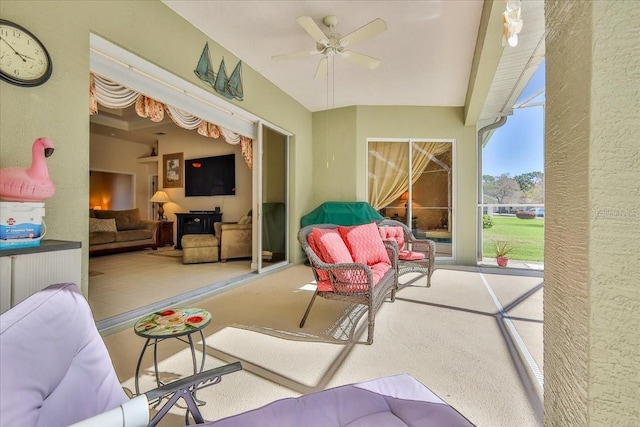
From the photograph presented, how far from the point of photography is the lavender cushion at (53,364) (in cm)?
63

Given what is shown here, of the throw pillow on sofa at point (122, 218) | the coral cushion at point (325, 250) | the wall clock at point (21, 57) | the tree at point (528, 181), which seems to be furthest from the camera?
the throw pillow on sofa at point (122, 218)

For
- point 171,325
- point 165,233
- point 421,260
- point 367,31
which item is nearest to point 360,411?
point 171,325

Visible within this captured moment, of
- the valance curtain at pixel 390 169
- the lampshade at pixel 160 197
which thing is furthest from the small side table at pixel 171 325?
the lampshade at pixel 160 197

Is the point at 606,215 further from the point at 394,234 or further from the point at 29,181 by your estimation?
the point at 394,234

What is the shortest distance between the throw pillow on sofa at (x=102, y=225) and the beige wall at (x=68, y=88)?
484cm

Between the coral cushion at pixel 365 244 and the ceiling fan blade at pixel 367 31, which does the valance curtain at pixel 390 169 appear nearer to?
the coral cushion at pixel 365 244

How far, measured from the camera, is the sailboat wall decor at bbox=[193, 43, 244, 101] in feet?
10.6

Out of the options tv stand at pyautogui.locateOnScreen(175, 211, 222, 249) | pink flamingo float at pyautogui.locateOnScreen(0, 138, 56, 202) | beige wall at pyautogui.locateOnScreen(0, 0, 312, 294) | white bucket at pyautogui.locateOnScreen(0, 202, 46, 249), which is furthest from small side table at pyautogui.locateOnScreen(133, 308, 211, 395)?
tv stand at pyautogui.locateOnScreen(175, 211, 222, 249)

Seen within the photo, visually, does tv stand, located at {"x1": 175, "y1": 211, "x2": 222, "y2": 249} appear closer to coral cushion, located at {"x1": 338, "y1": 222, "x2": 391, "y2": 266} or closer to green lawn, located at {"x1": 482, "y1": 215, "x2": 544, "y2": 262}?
coral cushion, located at {"x1": 338, "y1": 222, "x2": 391, "y2": 266}

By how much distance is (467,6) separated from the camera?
2781 millimetres

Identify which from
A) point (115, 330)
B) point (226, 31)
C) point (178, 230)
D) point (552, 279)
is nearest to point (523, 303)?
point (552, 279)

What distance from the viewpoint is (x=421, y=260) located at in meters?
3.85

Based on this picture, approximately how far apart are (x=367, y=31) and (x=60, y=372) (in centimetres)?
310

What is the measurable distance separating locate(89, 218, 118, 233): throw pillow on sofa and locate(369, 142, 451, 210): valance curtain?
5.61 meters
